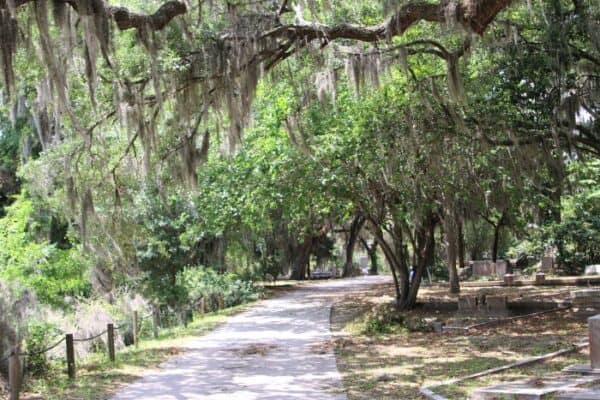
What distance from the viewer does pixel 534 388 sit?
7.49m

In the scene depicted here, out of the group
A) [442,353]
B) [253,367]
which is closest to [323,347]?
[442,353]

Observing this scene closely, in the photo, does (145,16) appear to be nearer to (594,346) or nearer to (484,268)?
(594,346)

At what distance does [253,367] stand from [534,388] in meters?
4.68

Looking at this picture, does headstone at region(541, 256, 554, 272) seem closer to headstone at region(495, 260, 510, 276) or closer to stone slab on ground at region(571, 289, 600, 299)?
headstone at region(495, 260, 510, 276)

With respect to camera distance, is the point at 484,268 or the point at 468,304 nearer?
the point at 468,304

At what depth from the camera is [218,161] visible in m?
19.1

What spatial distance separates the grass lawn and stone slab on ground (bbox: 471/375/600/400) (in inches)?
14.6

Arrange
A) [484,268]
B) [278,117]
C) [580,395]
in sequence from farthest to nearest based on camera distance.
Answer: [484,268]
[278,117]
[580,395]

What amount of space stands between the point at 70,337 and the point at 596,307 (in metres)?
12.7

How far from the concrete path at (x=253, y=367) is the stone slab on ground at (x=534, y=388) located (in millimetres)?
1876

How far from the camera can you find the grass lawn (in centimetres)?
878

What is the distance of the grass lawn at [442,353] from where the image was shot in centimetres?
878

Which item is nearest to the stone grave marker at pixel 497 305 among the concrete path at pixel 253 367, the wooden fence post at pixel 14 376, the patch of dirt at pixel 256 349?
the concrete path at pixel 253 367

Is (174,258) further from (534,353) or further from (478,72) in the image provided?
(534,353)
